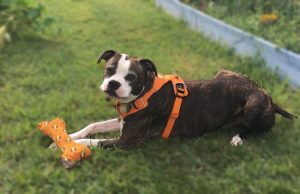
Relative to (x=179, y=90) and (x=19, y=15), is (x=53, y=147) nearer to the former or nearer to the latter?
(x=179, y=90)

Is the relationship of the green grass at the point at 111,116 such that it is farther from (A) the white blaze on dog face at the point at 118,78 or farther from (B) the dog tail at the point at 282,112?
(A) the white blaze on dog face at the point at 118,78

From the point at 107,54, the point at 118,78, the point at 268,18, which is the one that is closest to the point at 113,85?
the point at 118,78

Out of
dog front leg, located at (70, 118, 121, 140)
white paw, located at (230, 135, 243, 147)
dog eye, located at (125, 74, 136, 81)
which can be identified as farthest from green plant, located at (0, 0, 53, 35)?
white paw, located at (230, 135, 243, 147)

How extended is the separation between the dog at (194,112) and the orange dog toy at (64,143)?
0.13m

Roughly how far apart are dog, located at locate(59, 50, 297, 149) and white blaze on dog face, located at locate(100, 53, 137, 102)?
8cm

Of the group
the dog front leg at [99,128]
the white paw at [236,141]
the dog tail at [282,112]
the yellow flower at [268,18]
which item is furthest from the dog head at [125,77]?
the yellow flower at [268,18]

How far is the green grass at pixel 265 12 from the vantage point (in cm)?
629

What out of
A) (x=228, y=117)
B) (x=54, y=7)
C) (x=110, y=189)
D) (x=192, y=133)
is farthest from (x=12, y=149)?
(x=54, y=7)

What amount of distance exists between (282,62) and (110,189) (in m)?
3.23

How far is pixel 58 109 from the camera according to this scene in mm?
4934

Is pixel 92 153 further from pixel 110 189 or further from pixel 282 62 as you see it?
pixel 282 62

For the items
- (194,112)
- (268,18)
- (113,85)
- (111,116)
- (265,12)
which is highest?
(113,85)

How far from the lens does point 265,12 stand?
7.28m

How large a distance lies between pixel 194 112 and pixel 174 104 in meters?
0.22
